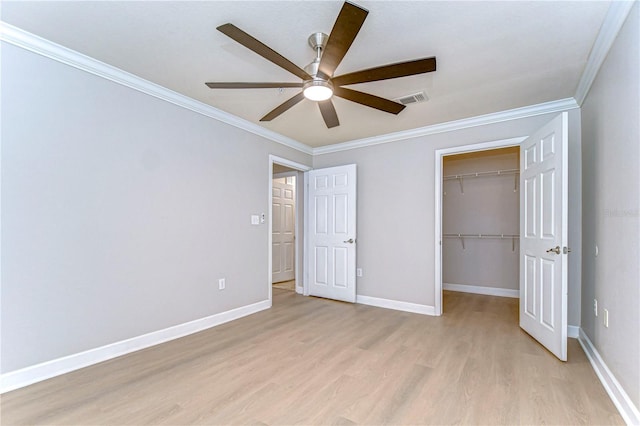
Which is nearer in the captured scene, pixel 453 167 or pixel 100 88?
pixel 100 88

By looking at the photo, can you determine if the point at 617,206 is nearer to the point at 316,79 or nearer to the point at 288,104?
the point at 316,79

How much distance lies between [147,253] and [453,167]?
4996mm

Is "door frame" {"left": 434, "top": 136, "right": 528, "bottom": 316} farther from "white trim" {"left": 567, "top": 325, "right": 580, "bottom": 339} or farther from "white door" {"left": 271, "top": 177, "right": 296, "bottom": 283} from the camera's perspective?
"white door" {"left": 271, "top": 177, "right": 296, "bottom": 283}

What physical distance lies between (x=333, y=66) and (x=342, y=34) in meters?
0.33

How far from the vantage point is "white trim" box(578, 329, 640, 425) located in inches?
68.2

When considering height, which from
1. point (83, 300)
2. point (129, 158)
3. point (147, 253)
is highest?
point (129, 158)

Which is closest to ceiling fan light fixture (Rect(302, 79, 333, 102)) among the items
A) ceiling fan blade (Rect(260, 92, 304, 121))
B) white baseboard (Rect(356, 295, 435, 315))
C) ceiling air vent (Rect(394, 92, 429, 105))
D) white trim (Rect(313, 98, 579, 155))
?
ceiling fan blade (Rect(260, 92, 304, 121))

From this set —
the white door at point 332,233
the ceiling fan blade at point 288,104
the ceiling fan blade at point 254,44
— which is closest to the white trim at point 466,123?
the white door at point 332,233

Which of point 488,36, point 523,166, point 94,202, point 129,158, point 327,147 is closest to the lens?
point 488,36

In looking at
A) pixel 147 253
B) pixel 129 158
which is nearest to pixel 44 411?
pixel 147 253

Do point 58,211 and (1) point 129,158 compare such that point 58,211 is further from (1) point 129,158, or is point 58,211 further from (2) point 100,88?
(2) point 100,88

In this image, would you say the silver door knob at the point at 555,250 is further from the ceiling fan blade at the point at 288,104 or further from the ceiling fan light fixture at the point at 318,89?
the ceiling fan blade at the point at 288,104

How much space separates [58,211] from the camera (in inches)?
92.0

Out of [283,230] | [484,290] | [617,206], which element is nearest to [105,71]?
[617,206]
